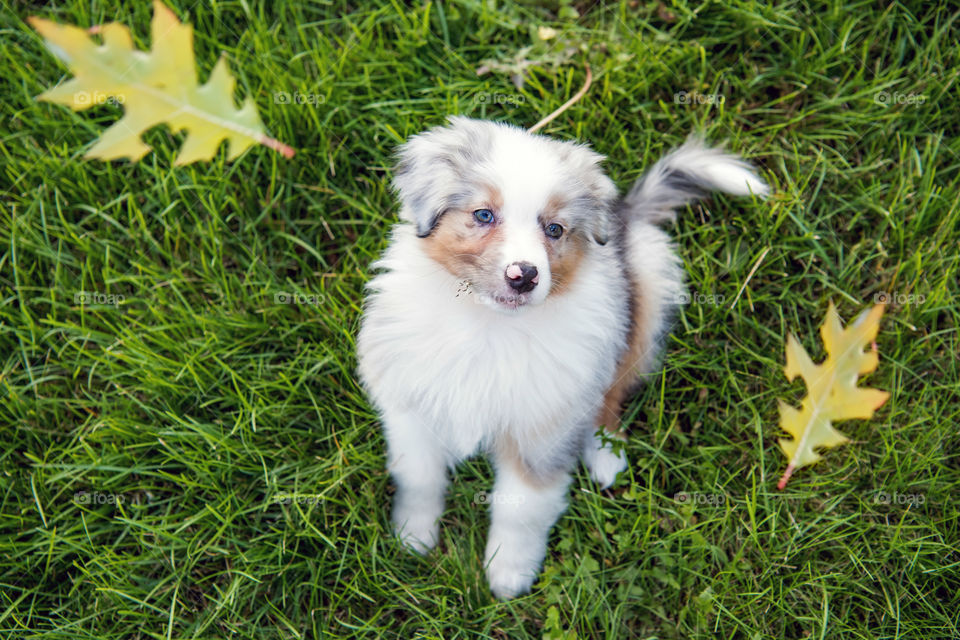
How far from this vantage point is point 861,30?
369cm

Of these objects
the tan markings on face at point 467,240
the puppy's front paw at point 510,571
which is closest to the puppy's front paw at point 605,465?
the puppy's front paw at point 510,571

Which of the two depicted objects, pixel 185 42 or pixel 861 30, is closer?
pixel 185 42

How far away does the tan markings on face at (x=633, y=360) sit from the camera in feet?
10.4

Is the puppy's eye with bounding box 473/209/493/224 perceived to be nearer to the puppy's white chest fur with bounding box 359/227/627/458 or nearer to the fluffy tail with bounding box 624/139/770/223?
the puppy's white chest fur with bounding box 359/227/627/458

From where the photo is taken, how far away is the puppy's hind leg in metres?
3.03

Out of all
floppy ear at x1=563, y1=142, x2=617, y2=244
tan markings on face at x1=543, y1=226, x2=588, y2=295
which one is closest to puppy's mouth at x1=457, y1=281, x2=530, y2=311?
tan markings on face at x1=543, y1=226, x2=588, y2=295

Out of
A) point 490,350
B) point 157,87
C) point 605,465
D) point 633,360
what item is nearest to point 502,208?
point 490,350

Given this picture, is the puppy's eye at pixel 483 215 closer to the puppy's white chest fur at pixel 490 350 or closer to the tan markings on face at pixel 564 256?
the tan markings on face at pixel 564 256

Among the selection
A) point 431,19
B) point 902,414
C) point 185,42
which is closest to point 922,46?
point 902,414

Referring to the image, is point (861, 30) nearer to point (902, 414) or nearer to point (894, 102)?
point (894, 102)

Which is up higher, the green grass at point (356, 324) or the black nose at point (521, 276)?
the black nose at point (521, 276)

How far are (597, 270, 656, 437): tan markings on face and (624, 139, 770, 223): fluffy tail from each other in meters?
0.40

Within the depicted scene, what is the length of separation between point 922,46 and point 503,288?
2.93 metres

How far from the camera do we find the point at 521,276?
226 cm
